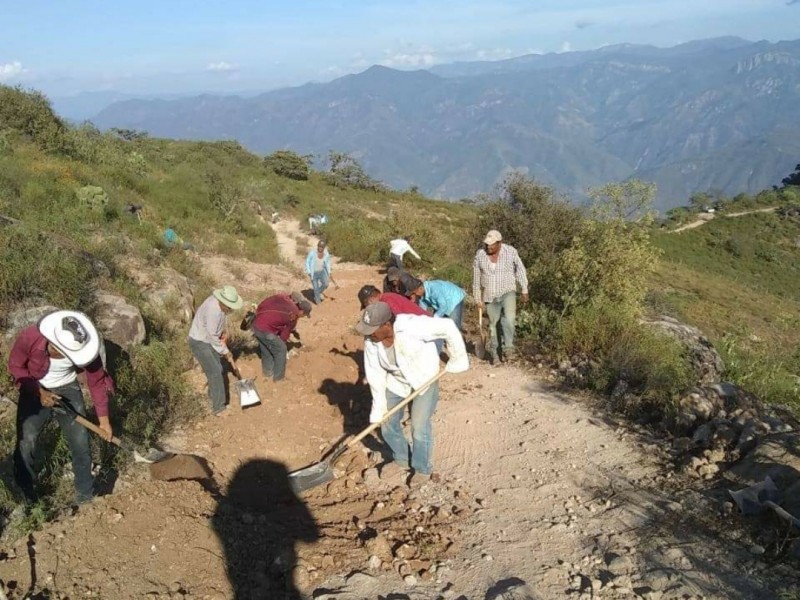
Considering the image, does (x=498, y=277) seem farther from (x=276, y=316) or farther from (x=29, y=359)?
(x=29, y=359)

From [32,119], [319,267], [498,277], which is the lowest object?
[319,267]

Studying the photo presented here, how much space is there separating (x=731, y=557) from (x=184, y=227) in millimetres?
13298

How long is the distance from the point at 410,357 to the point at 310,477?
1.40 meters

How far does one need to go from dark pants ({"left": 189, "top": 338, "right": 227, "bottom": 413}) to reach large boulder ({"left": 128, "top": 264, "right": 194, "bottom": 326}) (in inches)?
88.7

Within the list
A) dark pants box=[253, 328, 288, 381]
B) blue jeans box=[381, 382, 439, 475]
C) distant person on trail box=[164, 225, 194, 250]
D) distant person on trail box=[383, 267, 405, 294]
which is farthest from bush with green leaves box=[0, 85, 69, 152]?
blue jeans box=[381, 382, 439, 475]

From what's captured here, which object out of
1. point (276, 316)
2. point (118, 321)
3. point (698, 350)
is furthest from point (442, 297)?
point (698, 350)

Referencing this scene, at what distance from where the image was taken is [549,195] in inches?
461

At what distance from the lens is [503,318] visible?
658cm

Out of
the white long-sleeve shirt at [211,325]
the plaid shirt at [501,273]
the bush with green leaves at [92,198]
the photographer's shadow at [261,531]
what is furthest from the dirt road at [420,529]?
the bush with green leaves at [92,198]

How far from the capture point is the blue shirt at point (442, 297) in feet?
19.4

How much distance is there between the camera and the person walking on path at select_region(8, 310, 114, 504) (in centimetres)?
346

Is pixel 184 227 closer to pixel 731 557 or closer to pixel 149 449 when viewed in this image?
pixel 149 449

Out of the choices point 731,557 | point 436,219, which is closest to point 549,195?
point 731,557

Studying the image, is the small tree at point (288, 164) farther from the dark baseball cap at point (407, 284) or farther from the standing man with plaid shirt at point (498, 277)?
the dark baseball cap at point (407, 284)
